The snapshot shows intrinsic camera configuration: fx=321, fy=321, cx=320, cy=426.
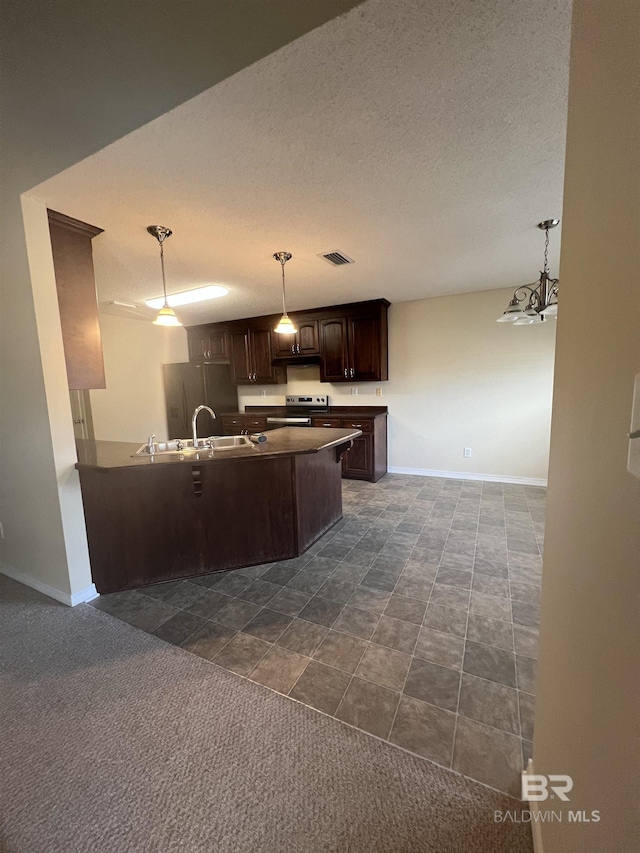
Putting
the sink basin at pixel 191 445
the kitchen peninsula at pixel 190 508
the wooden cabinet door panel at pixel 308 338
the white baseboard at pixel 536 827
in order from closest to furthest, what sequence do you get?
the white baseboard at pixel 536 827 → the kitchen peninsula at pixel 190 508 → the sink basin at pixel 191 445 → the wooden cabinet door panel at pixel 308 338

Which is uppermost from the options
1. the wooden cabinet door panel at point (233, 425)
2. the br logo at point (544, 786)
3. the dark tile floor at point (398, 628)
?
the wooden cabinet door panel at point (233, 425)

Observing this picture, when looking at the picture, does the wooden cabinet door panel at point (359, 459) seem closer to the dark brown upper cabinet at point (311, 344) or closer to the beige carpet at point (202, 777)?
the dark brown upper cabinet at point (311, 344)

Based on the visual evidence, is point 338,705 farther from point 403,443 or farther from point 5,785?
point 403,443

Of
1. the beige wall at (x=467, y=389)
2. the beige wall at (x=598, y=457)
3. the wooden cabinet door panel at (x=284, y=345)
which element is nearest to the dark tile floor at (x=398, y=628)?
the beige wall at (x=598, y=457)

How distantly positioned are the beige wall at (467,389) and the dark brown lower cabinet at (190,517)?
245 cm

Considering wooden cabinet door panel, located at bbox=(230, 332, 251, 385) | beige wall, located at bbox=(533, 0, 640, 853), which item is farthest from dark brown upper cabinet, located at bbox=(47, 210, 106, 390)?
wooden cabinet door panel, located at bbox=(230, 332, 251, 385)

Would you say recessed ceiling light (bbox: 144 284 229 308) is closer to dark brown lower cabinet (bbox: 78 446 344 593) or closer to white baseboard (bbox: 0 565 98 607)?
dark brown lower cabinet (bbox: 78 446 344 593)

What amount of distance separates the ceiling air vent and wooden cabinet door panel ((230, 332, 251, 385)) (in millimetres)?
2627

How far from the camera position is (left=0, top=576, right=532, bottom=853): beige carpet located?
0.98 metres

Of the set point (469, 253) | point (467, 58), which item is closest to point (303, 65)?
point (467, 58)

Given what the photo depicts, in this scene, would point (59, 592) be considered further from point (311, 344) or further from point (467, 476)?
point (467, 476)

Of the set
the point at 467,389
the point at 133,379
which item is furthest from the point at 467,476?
the point at 133,379

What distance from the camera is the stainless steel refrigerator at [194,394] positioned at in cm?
511

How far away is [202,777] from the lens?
1.13 metres
